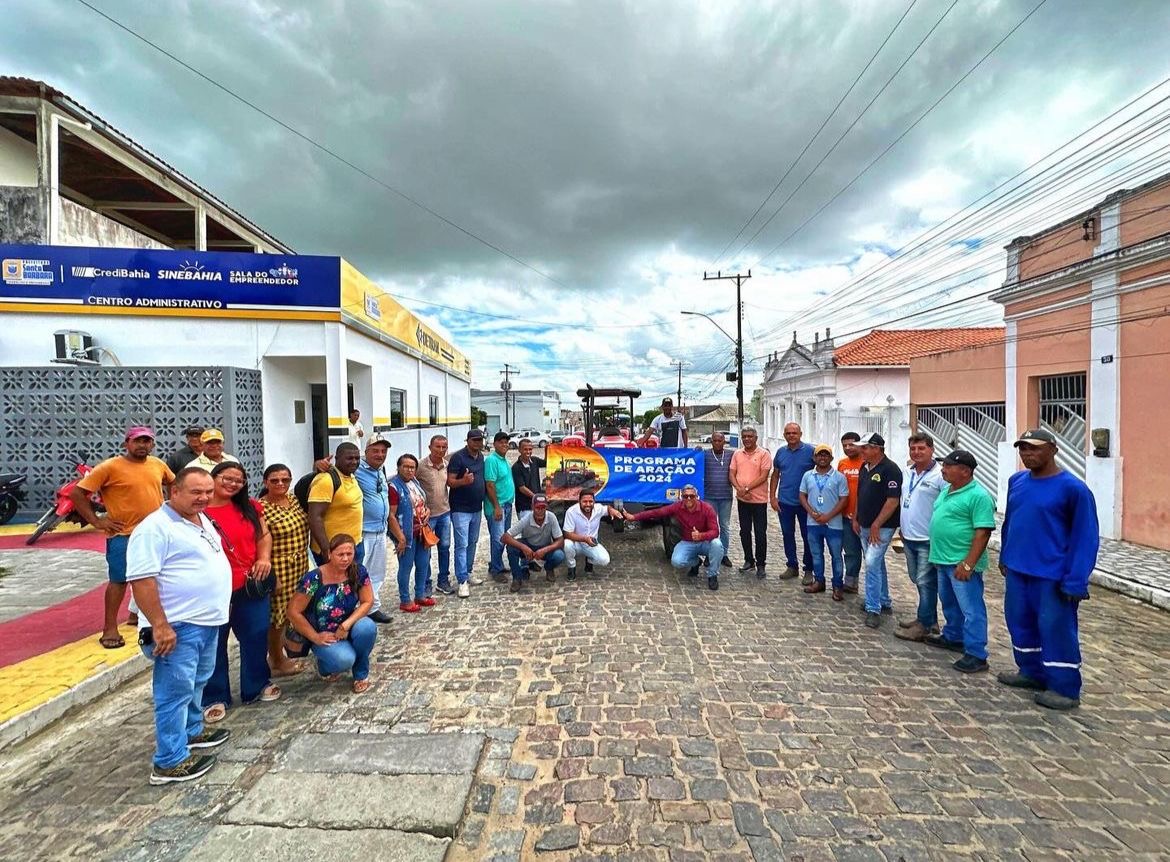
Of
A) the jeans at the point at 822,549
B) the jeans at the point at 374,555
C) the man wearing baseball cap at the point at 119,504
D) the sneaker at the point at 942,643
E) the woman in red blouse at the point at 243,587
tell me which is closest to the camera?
the woman in red blouse at the point at 243,587

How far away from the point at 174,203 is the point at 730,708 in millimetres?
19222

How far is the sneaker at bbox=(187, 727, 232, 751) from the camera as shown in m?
2.97

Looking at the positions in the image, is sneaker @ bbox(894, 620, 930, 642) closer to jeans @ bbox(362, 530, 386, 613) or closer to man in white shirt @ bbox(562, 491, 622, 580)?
man in white shirt @ bbox(562, 491, 622, 580)

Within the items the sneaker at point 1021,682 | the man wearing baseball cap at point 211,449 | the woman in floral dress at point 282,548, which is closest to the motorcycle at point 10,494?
the man wearing baseball cap at point 211,449

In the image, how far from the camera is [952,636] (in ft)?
14.1

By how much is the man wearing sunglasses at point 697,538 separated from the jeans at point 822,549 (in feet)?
3.34

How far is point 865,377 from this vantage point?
1959 cm

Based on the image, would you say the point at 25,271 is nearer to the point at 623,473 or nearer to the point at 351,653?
the point at 351,653

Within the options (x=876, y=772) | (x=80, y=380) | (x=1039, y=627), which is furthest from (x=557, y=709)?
(x=80, y=380)

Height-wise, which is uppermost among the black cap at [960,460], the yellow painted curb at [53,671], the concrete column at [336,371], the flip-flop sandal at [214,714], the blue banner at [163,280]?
the blue banner at [163,280]

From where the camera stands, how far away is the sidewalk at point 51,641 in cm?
334

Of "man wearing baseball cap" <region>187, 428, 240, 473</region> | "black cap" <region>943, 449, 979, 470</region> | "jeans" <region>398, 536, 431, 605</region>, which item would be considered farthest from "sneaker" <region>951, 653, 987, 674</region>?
"man wearing baseball cap" <region>187, 428, 240, 473</region>

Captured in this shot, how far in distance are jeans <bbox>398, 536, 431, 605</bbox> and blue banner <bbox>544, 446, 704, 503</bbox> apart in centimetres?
233

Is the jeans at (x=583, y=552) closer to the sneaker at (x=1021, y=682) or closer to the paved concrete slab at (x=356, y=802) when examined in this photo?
the paved concrete slab at (x=356, y=802)
